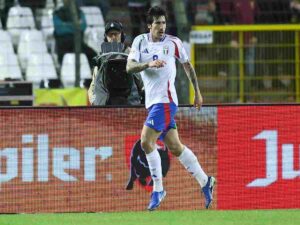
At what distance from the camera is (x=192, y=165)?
12.8 m

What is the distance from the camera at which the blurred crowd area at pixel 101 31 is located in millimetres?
20078

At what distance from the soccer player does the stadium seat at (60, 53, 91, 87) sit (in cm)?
718

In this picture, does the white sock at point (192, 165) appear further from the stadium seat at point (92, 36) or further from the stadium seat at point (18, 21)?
the stadium seat at point (18, 21)

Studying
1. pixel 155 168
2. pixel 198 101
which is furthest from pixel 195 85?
pixel 155 168

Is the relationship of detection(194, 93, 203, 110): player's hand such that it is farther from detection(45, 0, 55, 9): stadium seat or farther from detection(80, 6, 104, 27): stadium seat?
detection(45, 0, 55, 9): stadium seat

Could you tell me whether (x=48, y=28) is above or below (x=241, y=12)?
below

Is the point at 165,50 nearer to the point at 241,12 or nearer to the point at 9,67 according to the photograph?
the point at 9,67

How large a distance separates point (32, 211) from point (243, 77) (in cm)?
808

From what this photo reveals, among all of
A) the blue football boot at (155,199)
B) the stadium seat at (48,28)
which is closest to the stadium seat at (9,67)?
the stadium seat at (48,28)

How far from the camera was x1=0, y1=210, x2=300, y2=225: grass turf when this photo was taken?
11898 millimetres

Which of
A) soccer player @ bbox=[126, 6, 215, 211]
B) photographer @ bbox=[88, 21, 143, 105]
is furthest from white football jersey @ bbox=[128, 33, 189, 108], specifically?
photographer @ bbox=[88, 21, 143, 105]

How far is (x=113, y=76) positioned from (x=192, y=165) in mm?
1635

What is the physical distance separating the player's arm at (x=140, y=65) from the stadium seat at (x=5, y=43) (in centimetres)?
767

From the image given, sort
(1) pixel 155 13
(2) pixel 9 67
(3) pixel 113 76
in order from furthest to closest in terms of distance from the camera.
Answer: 1. (2) pixel 9 67
2. (3) pixel 113 76
3. (1) pixel 155 13
